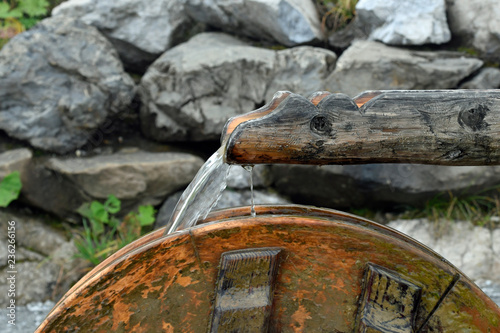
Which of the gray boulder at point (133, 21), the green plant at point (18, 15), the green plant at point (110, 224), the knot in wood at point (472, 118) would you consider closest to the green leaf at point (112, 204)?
the green plant at point (110, 224)

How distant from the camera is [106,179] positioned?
341cm

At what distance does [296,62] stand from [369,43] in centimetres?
57

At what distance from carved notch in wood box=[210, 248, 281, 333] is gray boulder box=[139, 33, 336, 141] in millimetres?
2352

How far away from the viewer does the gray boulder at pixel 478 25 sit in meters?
3.26

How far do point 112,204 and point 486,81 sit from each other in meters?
2.90

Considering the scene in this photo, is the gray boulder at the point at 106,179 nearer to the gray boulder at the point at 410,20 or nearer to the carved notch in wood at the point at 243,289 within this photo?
the gray boulder at the point at 410,20

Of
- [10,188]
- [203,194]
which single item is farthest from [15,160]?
[203,194]

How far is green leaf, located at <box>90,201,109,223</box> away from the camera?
11.3 ft

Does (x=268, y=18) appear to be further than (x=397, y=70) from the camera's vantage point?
Yes

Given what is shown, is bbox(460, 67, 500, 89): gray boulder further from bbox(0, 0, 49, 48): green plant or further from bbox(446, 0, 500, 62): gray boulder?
Result: bbox(0, 0, 49, 48): green plant

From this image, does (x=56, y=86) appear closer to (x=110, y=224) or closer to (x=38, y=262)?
(x=110, y=224)

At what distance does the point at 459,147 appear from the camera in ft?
3.78

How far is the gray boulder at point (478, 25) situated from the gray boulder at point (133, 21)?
222 cm

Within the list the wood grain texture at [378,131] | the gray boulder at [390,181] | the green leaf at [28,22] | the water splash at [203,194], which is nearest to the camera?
the wood grain texture at [378,131]
